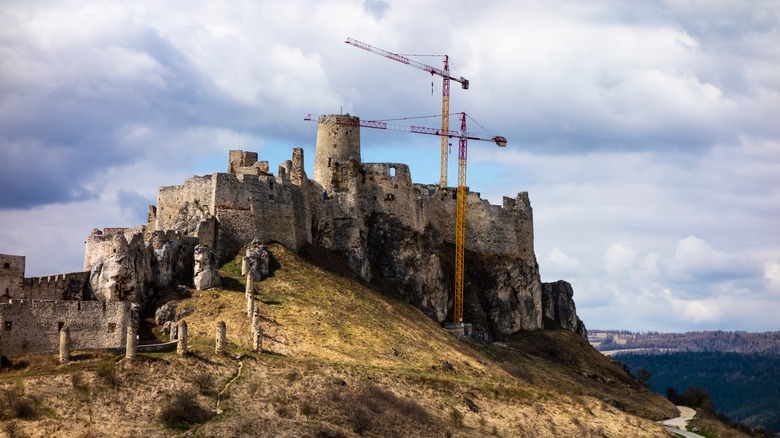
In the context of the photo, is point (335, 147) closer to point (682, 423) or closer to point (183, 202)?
point (183, 202)

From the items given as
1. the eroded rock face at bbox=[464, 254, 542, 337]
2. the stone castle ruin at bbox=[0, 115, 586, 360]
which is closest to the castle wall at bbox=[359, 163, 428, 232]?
the stone castle ruin at bbox=[0, 115, 586, 360]

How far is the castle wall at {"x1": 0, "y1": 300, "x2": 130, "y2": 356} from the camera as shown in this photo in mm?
92375

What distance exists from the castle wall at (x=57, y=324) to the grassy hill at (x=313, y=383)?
7.58 ft

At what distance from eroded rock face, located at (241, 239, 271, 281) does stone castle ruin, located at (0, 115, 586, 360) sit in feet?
8.48

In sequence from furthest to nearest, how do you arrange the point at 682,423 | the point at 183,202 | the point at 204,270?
1. the point at 682,423
2. the point at 183,202
3. the point at 204,270

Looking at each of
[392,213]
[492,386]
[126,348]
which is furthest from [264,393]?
[392,213]

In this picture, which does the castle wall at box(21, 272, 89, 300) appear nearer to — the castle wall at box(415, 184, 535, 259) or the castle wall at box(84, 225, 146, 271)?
the castle wall at box(84, 225, 146, 271)

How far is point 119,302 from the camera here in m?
98.8

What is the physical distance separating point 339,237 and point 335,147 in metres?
11.9

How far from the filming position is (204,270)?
11581cm

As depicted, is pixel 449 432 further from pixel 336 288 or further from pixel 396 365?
pixel 336 288

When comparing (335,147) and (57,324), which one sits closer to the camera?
(57,324)

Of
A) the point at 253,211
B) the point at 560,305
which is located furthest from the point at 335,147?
the point at 560,305

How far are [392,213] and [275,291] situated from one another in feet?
99.8
